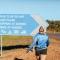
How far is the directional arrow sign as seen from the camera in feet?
64.0

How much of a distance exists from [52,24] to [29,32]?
32637 mm

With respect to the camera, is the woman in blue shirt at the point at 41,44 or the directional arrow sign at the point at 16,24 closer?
the woman in blue shirt at the point at 41,44

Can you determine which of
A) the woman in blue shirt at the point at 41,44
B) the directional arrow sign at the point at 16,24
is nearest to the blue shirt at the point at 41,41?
the woman in blue shirt at the point at 41,44

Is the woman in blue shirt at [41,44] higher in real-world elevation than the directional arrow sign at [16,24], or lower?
lower

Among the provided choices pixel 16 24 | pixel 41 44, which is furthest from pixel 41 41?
pixel 16 24

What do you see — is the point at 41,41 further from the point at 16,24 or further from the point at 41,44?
the point at 16,24

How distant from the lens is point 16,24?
64.4 feet

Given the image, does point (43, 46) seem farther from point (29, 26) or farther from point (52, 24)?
point (52, 24)

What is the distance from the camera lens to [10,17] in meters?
19.5

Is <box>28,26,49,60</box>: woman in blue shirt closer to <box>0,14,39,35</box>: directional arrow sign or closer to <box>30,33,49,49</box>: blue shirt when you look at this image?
<box>30,33,49,49</box>: blue shirt

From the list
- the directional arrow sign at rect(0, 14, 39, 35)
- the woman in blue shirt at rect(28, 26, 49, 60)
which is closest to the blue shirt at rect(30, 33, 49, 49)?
the woman in blue shirt at rect(28, 26, 49, 60)

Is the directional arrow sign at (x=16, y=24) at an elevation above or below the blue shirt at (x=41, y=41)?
above

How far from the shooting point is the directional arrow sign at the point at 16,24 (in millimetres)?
19500

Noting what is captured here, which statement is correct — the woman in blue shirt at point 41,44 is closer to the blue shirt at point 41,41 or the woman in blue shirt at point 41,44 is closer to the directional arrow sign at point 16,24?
the blue shirt at point 41,41
